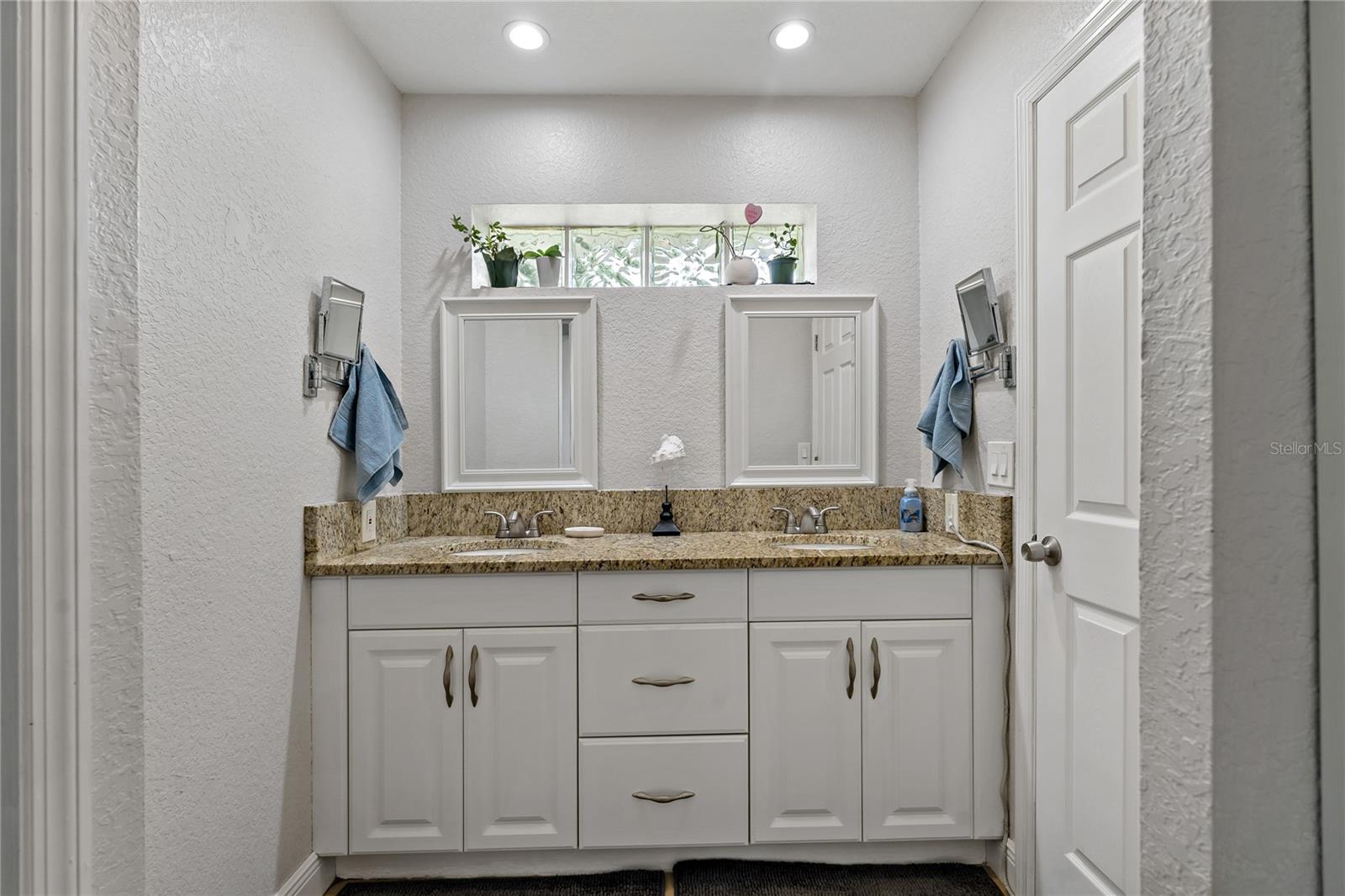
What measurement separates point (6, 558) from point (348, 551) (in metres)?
1.43

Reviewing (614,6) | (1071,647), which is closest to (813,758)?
(1071,647)

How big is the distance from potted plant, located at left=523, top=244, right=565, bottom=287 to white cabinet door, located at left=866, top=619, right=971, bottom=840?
1.54m

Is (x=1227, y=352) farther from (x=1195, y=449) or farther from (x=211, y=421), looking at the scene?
(x=211, y=421)

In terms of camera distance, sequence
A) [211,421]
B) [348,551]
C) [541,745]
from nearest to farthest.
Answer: [211,421], [541,745], [348,551]

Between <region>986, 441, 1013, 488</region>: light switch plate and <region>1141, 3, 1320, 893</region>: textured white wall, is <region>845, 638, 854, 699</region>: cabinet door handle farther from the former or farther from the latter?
<region>1141, 3, 1320, 893</region>: textured white wall

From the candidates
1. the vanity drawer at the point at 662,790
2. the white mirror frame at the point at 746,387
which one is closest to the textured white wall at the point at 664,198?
the white mirror frame at the point at 746,387

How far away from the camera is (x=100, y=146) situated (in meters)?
0.59

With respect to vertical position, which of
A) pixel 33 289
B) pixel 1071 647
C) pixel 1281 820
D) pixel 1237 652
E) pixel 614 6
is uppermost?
pixel 614 6

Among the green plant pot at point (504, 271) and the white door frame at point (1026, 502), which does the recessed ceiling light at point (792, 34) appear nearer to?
the white door frame at point (1026, 502)

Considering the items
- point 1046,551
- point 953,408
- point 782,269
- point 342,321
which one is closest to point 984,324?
point 953,408

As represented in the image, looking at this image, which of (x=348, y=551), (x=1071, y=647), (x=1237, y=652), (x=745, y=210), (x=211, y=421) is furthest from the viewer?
(x=745, y=210)

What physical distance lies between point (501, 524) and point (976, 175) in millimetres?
1844

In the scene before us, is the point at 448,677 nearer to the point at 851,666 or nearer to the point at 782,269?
the point at 851,666

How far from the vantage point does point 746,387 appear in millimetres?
2385
